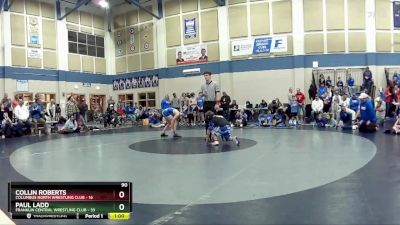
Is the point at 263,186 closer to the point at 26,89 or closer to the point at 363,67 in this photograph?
the point at 363,67

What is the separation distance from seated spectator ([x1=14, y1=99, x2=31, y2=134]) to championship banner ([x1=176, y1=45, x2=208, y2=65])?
35.6ft

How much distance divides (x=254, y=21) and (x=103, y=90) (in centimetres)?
1299

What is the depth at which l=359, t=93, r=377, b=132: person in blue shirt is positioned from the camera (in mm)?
11477

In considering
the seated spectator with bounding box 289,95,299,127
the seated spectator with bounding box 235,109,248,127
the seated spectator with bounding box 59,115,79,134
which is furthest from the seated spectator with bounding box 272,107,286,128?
the seated spectator with bounding box 59,115,79,134

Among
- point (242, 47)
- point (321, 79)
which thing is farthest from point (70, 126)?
point (321, 79)

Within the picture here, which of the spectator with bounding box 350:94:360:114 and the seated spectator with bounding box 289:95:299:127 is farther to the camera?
the seated spectator with bounding box 289:95:299:127

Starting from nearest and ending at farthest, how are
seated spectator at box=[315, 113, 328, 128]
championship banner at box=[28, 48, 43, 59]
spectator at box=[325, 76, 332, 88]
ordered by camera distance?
seated spectator at box=[315, 113, 328, 128] < spectator at box=[325, 76, 332, 88] < championship banner at box=[28, 48, 43, 59]

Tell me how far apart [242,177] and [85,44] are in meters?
23.2

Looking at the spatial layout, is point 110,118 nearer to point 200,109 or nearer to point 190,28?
point 200,109

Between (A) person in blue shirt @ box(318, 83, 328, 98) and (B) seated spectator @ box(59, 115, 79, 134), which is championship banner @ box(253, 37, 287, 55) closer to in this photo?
(A) person in blue shirt @ box(318, 83, 328, 98)

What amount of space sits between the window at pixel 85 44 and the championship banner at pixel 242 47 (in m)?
11.3

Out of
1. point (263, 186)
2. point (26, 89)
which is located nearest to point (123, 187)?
point (263, 186)
